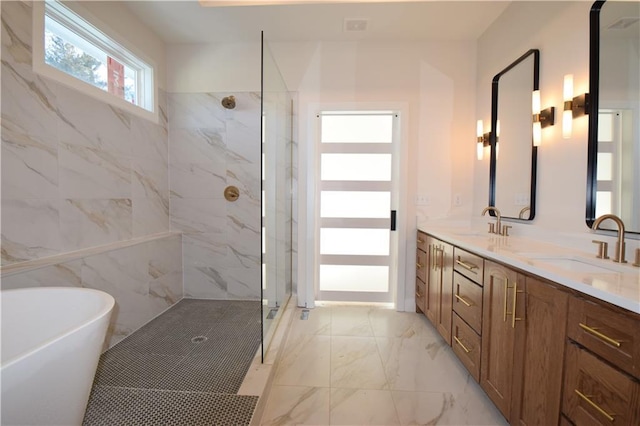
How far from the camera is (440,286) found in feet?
6.82

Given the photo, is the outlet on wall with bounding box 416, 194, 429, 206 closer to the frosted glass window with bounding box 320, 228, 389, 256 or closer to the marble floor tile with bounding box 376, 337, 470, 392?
the frosted glass window with bounding box 320, 228, 389, 256

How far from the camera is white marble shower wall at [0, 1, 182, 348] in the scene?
1491 millimetres

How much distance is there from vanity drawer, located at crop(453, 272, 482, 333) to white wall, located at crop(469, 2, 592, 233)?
663 mm

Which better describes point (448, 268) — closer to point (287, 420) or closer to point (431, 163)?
point (431, 163)

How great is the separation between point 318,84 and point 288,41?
0.51 meters

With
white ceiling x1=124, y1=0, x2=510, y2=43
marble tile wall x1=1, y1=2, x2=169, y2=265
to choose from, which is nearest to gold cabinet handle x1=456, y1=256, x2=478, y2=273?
white ceiling x1=124, y1=0, x2=510, y2=43

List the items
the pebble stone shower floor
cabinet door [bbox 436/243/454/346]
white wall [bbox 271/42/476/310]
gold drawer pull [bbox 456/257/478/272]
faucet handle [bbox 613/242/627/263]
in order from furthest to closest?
white wall [bbox 271/42/476/310] < cabinet door [bbox 436/243/454/346] < gold drawer pull [bbox 456/257/478/272] < the pebble stone shower floor < faucet handle [bbox 613/242/627/263]

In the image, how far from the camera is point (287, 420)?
54.7 inches

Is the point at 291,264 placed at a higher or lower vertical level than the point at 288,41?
lower

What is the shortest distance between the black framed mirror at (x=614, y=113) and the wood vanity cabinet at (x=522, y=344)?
619mm

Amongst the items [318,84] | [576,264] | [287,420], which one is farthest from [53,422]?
[318,84]

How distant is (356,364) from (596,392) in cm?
128

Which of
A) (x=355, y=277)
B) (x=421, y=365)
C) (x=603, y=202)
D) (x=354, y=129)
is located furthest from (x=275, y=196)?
(x=603, y=202)

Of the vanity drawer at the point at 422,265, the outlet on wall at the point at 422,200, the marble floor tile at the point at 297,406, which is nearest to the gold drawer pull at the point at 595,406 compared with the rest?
the marble floor tile at the point at 297,406
